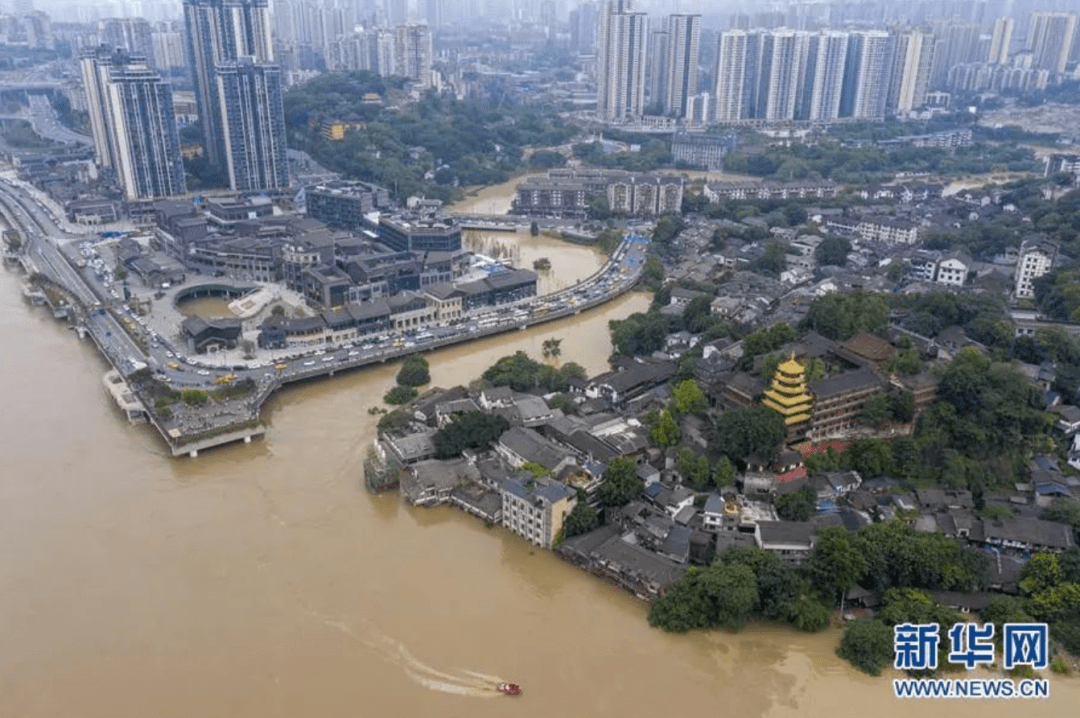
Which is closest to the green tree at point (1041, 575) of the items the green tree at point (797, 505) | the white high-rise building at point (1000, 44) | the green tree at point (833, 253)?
the green tree at point (797, 505)

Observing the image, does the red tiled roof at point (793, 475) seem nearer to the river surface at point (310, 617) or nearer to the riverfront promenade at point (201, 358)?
the river surface at point (310, 617)

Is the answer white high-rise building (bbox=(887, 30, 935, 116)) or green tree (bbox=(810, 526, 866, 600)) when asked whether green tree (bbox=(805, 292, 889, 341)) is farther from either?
white high-rise building (bbox=(887, 30, 935, 116))

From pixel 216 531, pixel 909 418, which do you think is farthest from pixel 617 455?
pixel 216 531

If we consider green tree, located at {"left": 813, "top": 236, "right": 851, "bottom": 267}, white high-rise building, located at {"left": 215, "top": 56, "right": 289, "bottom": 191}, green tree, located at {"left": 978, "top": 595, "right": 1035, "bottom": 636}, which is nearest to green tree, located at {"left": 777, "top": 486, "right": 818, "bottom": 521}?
green tree, located at {"left": 978, "top": 595, "right": 1035, "bottom": 636}

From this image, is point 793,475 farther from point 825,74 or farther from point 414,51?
point 414,51

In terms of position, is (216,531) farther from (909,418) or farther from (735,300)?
(735,300)

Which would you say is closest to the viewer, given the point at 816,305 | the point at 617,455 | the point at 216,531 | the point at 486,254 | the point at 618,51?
the point at 216,531

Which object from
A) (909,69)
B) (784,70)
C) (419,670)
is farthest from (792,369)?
(909,69)
